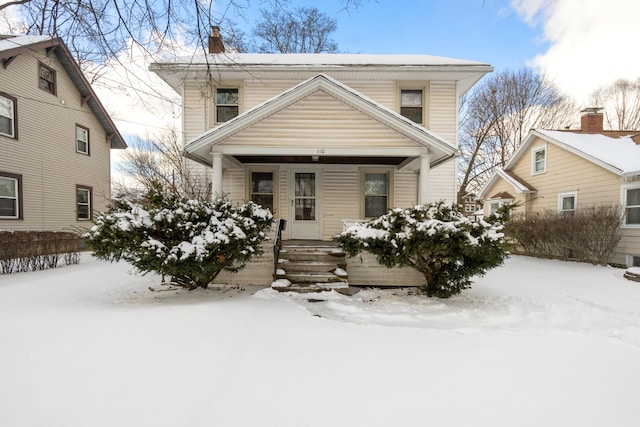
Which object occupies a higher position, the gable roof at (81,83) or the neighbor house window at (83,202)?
the gable roof at (81,83)

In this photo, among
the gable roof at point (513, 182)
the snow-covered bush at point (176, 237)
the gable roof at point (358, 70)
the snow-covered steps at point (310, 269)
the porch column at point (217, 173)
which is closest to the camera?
the snow-covered bush at point (176, 237)

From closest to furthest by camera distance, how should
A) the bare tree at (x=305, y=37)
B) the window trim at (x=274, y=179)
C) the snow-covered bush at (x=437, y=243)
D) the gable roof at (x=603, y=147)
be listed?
1. the snow-covered bush at (x=437, y=243)
2. the window trim at (x=274, y=179)
3. the gable roof at (x=603, y=147)
4. the bare tree at (x=305, y=37)

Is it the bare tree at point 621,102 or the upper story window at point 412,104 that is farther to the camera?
the bare tree at point 621,102

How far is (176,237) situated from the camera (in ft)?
→ 16.6

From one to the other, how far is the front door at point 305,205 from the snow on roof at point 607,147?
1018 cm

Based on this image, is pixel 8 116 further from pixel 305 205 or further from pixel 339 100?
pixel 339 100

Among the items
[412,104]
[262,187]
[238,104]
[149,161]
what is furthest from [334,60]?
[149,161]

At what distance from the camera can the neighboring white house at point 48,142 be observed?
36.1 feet

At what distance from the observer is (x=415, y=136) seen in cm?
675

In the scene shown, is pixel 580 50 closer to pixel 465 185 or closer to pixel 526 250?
pixel 526 250

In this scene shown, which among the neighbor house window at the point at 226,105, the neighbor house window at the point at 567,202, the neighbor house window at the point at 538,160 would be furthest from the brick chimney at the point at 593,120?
the neighbor house window at the point at 226,105

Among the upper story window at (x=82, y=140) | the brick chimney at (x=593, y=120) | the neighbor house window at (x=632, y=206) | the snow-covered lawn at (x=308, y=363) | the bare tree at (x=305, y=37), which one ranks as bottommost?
the snow-covered lawn at (x=308, y=363)

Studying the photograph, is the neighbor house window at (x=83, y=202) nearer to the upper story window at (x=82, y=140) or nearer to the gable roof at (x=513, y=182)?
the upper story window at (x=82, y=140)

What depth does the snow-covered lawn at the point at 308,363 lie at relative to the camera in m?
2.11
